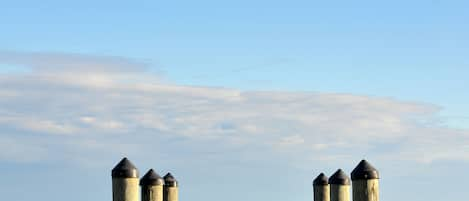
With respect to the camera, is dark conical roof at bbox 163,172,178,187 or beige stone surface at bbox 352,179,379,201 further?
dark conical roof at bbox 163,172,178,187

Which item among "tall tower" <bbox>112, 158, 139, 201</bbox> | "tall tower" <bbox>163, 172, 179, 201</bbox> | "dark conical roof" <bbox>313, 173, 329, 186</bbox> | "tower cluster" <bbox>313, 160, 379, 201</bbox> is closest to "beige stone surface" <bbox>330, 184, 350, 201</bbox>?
"tower cluster" <bbox>313, 160, 379, 201</bbox>

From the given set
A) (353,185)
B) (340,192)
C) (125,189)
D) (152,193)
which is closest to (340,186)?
(340,192)

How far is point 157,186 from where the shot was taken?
1911cm

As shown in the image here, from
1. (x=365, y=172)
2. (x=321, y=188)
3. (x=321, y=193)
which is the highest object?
(x=365, y=172)

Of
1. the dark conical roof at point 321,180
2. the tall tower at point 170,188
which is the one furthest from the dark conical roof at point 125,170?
the dark conical roof at point 321,180

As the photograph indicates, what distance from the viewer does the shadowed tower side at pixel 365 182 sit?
18.4 m

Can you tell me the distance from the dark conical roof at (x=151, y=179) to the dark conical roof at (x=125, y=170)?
1434 mm

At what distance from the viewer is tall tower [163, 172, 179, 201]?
71.9 feet

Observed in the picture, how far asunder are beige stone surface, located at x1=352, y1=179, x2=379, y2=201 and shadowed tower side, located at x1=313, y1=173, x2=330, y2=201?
4.57m

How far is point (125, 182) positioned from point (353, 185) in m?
3.94

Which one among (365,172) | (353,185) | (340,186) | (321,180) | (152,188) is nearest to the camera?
(365,172)

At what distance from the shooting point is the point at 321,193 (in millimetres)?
23203

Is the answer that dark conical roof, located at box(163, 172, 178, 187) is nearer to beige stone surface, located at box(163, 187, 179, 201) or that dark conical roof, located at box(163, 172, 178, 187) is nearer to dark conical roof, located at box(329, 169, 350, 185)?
beige stone surface, located at box(163, 187, 179, 201)

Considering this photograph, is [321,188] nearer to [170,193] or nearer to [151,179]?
[170,193]
